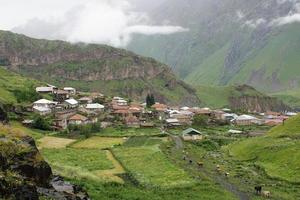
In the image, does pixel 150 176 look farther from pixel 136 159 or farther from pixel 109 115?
pixel 109 115

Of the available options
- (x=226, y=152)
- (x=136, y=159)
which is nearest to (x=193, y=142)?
(x=226, y=152)

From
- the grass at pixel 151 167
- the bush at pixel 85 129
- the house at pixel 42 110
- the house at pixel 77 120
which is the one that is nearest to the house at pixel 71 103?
the house at pixel 42 110

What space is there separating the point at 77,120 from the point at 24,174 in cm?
10271

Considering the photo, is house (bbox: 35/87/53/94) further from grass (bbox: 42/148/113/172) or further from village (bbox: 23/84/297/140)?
grass (bbox: 42/148/113/172)

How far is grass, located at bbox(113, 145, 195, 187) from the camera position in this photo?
64.9 meters

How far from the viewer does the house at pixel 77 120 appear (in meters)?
140

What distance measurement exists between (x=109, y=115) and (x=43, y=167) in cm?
11892

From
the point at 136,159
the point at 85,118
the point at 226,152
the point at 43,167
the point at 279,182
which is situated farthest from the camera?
the point at 85,118

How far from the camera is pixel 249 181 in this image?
68.1 meters

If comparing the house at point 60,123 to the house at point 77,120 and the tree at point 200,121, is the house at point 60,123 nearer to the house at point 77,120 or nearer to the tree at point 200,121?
the house at point 77,120

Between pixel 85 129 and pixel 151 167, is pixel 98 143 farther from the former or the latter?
pixel 151 167

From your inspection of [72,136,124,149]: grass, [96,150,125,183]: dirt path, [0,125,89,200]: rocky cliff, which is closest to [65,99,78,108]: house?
[72,136,124,149]: grass

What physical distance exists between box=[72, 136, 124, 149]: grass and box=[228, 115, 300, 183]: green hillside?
26.1 m

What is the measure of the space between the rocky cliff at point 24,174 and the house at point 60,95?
144 meters
